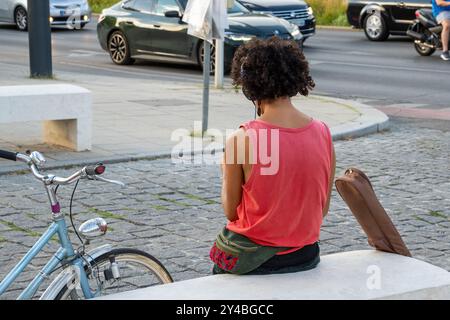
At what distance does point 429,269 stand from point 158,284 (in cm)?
121

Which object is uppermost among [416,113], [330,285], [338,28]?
[330,285]

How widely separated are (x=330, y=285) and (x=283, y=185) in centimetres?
46

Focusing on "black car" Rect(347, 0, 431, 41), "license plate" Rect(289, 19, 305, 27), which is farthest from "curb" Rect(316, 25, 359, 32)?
"license plate" Rect(289, 19, 305, 27)

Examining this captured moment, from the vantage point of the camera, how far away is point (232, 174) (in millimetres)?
4375

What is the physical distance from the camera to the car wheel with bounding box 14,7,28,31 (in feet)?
94.1

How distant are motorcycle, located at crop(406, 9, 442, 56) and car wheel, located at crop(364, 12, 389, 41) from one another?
280 cm

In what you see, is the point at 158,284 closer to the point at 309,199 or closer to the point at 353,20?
the point at 309,199

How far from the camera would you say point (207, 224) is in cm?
738

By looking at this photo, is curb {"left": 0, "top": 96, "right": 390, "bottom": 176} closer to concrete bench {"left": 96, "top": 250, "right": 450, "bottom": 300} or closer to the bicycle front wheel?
the bicycle front wheel

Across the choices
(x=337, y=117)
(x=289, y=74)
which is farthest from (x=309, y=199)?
(x=337, y=117)

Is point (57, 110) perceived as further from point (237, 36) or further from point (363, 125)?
point (237, 36)

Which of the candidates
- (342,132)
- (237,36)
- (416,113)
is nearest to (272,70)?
(342,132)

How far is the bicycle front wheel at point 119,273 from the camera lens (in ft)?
13.6

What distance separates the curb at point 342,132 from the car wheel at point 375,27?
979cm
